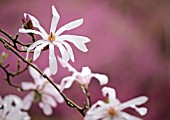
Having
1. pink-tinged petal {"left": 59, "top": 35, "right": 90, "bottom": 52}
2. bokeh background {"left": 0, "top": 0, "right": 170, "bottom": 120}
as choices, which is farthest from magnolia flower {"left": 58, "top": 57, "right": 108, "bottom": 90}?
bokeh background {"left": 0, "top": 0, "right": 170, "bottom": 120}

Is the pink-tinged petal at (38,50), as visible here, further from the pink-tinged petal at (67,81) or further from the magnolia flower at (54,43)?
the pink-tinged petal at (67,81)

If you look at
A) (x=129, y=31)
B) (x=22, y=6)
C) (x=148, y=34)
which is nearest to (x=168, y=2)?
(x=148, y=34)

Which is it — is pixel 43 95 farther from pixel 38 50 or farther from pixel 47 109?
pixel 38 50

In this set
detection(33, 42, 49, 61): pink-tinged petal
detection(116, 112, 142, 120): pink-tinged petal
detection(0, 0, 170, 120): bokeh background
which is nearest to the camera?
detection(33, 42, 49, 61): pink-tinged petal

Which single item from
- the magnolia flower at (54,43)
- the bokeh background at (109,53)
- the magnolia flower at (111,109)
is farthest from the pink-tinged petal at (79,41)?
the bokeh background at (109,53)

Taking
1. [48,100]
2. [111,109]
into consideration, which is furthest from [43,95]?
[111,109]

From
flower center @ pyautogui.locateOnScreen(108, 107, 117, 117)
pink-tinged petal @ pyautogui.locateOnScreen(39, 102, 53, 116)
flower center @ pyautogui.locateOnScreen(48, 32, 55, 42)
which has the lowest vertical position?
flower center @ pyautogui.locateOnScreen(108, 107, 117, 117)

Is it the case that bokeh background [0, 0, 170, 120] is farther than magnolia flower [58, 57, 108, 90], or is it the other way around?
bokeh background [0, 0, 170, 120]

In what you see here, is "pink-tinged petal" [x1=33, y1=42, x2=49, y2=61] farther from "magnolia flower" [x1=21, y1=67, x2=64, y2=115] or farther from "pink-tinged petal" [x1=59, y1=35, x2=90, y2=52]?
"magnolia flower" [x1=21, y1=67, x2=64, y2=115]
